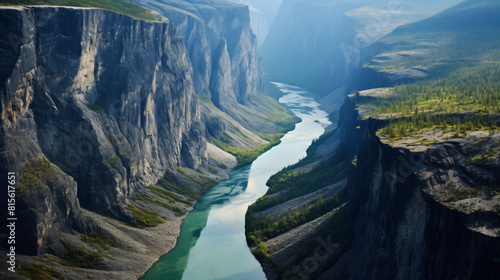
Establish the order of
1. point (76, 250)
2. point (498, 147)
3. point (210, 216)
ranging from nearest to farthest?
point (498, 147) → point (76, 250) → point (210, 216)

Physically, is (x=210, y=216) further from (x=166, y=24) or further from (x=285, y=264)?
(x=166, y=24)

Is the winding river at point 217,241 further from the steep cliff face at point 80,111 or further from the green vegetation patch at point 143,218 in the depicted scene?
the steep cliff face at point 80,111

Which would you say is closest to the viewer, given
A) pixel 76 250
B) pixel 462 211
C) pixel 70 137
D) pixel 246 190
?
pixel 462 211

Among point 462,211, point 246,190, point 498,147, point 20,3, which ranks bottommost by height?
point 246,190

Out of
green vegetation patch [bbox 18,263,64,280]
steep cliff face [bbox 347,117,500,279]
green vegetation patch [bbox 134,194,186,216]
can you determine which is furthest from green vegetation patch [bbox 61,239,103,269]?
steep cliff face [bbox 347,117,500,279]

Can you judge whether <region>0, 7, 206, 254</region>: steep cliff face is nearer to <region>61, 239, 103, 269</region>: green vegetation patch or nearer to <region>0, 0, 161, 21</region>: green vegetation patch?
<region>61, 239, 103, 269</region>: green vegetation patch

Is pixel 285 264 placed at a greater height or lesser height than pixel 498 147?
lesser

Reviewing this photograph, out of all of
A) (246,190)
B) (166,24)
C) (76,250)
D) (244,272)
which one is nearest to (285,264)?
(244,272)
